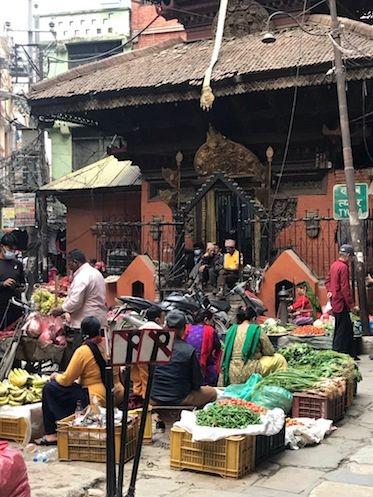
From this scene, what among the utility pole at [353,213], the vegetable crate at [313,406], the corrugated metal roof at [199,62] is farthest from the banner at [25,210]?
the vegetable crate at [313,406]

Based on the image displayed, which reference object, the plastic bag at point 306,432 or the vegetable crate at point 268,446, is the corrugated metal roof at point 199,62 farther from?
the vegetable crate at point 268,446

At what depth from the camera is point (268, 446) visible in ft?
20.7

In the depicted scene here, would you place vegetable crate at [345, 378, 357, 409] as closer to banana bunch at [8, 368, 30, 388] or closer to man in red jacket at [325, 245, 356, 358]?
man in red jacket at [325, 245, 356, 358]

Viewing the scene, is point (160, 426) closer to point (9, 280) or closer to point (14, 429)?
point (14, 429)

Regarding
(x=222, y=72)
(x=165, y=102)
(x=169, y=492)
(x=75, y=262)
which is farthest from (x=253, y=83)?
(x=169, y=492)

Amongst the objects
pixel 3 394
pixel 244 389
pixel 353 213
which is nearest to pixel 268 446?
pixel 244 389

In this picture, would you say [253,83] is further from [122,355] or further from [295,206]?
[122,355]

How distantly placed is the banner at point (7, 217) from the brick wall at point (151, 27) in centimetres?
988

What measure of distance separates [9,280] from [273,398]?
399 cm

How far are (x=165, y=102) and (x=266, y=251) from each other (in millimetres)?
4259

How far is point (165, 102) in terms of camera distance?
15.6 meters

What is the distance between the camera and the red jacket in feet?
35.6

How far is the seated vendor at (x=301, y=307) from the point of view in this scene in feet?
44.5

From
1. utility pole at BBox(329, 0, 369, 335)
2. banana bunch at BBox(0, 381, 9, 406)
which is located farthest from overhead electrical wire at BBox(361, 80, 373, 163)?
banana bunch at BBox(0, 381, 9, 406)
